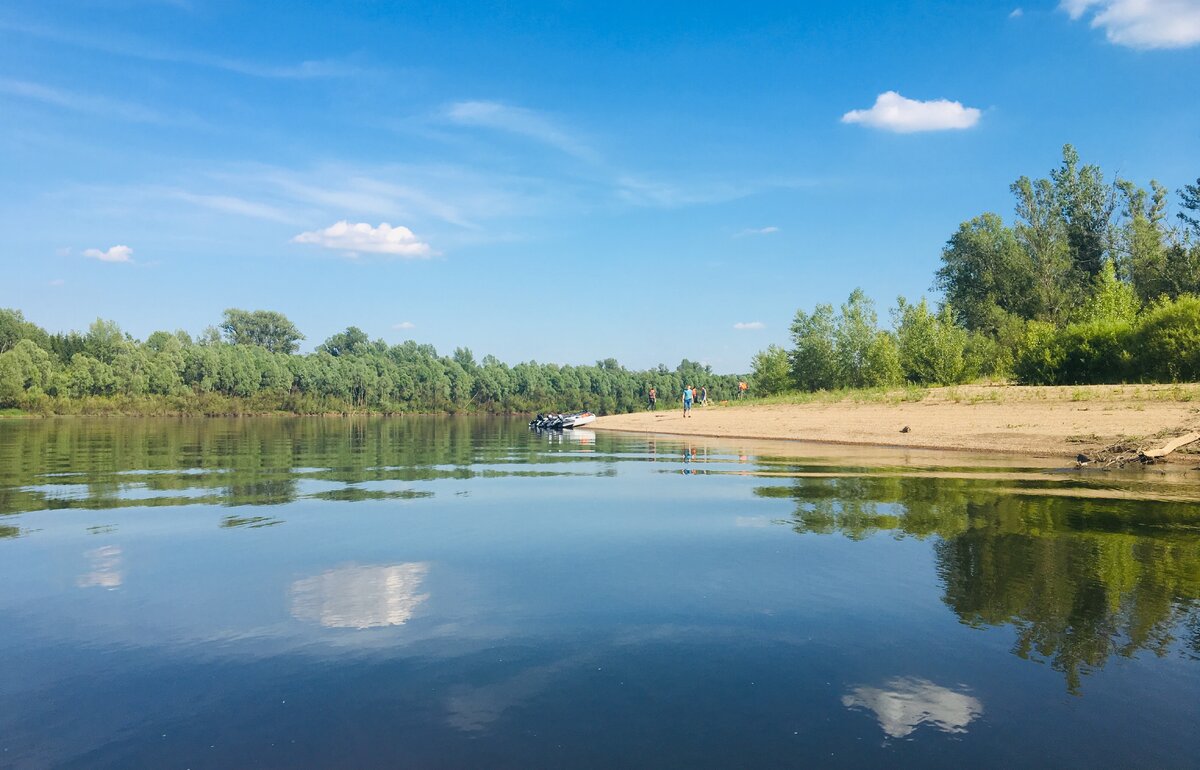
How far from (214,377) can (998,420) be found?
13575 centimetres

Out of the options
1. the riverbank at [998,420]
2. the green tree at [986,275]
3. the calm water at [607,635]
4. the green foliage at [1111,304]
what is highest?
the green tree at [986,275]

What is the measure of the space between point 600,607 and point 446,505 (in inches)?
384

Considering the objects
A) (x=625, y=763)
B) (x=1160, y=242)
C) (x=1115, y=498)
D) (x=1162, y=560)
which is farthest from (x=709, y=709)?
(x=1160, y=242)

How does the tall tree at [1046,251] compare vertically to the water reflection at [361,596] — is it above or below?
above

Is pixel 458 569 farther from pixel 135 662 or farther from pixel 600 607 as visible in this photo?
pixel 135 662

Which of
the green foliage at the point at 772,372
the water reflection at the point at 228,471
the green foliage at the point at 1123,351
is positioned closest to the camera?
the water reflection at the point at 228,471

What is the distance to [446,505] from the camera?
18.4 metres

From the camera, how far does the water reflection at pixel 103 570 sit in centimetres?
1062

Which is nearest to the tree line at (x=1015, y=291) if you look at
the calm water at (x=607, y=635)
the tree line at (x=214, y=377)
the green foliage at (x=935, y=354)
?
the green foliage at (x=935, y=354)

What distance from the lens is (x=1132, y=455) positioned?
24.5 metres

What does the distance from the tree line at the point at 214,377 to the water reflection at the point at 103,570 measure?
403 feet

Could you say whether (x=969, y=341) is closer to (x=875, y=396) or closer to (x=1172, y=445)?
(x=875, y=396)

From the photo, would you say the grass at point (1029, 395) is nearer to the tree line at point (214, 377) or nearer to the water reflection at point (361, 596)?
the water reflection at point (361, 596)

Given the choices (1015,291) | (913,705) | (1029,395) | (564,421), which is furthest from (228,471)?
(1015,291)
